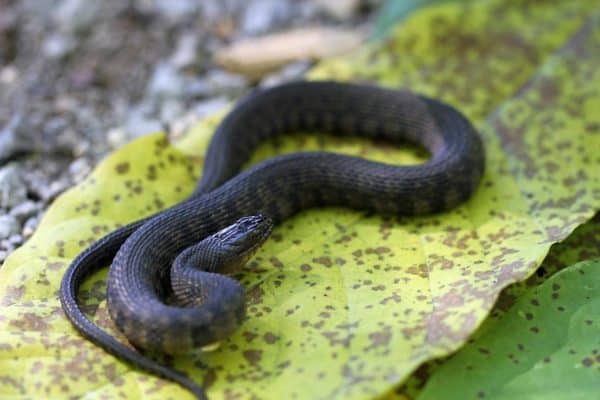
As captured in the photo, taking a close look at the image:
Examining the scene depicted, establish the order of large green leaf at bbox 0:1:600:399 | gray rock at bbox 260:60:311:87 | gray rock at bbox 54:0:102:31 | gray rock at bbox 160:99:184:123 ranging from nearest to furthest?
1. large green leaf at bbox 0:1:600:399
2. gray rock at bbox 160:99:184:123
3. gray rock at bbox 260:60:311:87
4. gray rock at bbox 54:0:102:31

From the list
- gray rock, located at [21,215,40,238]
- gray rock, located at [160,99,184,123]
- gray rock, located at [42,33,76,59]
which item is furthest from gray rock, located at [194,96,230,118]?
gray rock, located at [21,215,40,238]

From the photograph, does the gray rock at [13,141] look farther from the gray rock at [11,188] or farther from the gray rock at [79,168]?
the gray rock at [79,168]

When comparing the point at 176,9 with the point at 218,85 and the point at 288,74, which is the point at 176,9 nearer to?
the point at 218,85

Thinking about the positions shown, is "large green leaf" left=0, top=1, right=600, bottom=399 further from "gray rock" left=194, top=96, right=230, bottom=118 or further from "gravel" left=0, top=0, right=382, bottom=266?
"gravel" left=0, top=0, right=382, bottom=266

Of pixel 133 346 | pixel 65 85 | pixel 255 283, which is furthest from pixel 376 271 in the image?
pixel 65 85

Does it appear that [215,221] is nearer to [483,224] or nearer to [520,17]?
[483,224]

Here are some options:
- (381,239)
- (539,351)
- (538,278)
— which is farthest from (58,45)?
(539,351)
